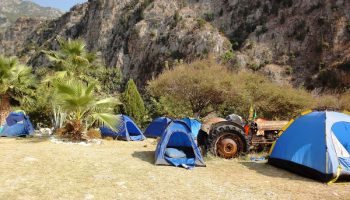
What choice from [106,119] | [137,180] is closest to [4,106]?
[106,119]

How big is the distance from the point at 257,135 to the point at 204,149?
6.85 feet

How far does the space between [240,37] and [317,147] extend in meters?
46.6

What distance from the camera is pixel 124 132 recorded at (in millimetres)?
15867

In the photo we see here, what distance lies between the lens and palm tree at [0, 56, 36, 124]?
1620cm

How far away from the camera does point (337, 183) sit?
7.93 meters

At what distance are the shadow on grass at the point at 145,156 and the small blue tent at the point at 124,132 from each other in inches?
172

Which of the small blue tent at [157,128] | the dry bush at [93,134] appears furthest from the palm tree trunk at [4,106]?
the small blue tent at [157,128]

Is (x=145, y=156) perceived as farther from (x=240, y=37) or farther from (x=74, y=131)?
(x=240, y=37)

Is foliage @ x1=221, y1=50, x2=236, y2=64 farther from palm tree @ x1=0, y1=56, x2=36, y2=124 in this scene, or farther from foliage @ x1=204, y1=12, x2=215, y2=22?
palm tree @ x1=0, y1=56, x2=36, y2=124

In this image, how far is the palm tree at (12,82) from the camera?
53.2ft

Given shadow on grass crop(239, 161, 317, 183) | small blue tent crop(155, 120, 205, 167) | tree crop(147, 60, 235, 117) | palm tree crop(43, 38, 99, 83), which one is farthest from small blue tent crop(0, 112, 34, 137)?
tree crop(147, 60, 235, 117)

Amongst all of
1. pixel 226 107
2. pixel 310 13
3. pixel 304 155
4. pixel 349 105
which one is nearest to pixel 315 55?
pixel 310 13

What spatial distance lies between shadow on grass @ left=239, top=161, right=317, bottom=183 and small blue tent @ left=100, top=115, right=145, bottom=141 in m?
7.09

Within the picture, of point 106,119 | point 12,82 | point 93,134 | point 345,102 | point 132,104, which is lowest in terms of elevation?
point 93,134
